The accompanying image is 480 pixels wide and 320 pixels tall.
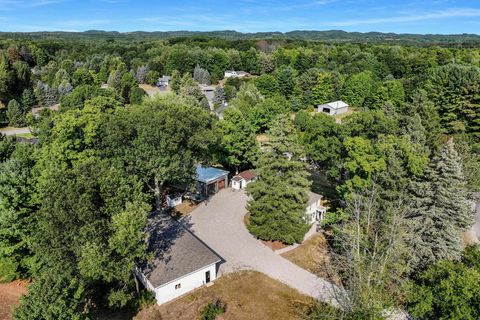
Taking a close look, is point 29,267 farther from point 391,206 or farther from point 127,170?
point 391,206

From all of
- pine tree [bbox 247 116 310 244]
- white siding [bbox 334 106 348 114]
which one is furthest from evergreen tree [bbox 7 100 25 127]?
white siding [bbox 334 106 348 114]

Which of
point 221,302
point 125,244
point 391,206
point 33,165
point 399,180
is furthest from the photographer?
point 33,165

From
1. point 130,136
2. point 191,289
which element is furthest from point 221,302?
point 130,136

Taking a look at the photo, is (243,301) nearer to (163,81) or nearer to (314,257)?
Answer: (314,257)

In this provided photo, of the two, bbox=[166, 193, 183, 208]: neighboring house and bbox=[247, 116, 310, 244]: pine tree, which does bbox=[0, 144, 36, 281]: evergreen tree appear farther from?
bbox=[247, 116, 310, 244]: pine tree

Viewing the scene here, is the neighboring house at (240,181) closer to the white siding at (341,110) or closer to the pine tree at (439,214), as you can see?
the pine tree at (439,214)

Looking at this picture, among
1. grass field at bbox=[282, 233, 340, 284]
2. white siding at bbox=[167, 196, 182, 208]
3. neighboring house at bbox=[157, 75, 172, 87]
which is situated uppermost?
neighboring house at bbox=[157, 75, 172, 87]

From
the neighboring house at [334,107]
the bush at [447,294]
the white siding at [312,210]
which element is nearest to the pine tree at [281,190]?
the white siding at [312,210]
